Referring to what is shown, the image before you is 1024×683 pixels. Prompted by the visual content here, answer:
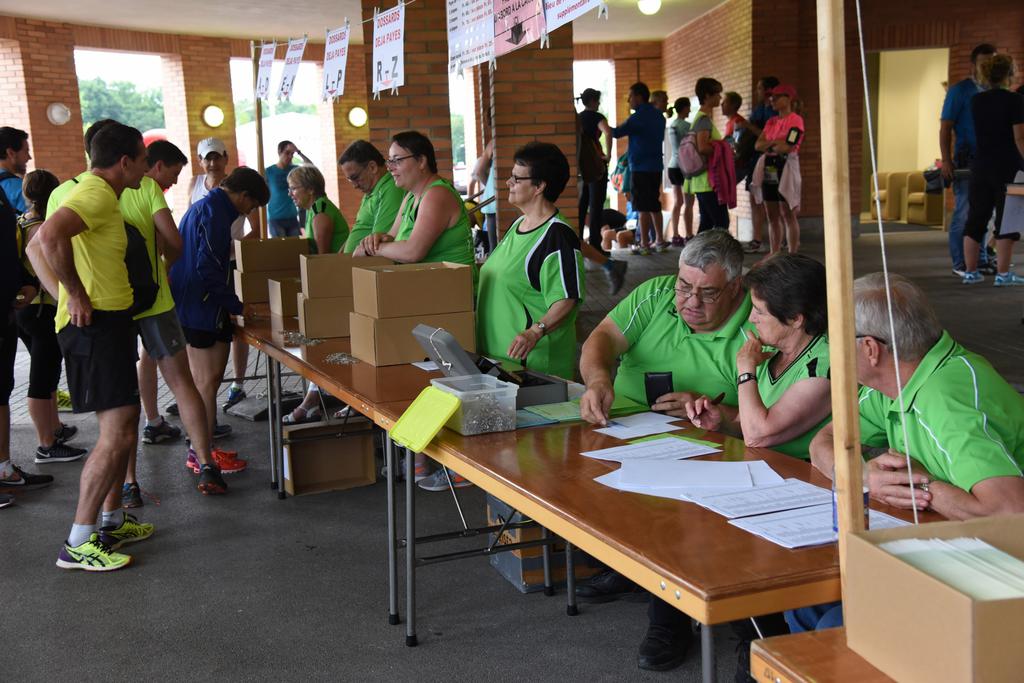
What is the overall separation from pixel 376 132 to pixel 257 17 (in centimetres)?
811

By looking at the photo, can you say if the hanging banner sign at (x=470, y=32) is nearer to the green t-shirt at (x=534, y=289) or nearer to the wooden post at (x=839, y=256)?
the green t-shirt at (x=534, y=289)

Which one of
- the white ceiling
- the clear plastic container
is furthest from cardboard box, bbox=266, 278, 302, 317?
the white ceiling

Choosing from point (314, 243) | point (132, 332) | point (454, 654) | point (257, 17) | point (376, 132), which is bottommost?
point (454, 654)

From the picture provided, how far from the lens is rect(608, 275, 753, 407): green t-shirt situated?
280cm

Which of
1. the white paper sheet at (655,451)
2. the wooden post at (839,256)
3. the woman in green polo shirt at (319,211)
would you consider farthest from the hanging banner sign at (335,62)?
the wooden post at (839,256)

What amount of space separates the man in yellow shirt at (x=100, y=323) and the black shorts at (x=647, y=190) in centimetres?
760

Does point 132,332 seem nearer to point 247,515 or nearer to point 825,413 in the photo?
point 247,515

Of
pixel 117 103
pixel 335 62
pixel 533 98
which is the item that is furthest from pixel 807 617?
pixel 117 103

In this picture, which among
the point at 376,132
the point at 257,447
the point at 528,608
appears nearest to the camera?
the point at 528,608

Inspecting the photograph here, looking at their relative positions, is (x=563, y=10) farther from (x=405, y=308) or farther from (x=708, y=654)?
(x=708, y=654)

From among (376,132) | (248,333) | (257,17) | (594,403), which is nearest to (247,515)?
(248,333)

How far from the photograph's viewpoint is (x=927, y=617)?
44.8 inches

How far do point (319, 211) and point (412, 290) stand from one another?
2.21 m

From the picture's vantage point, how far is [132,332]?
3635 millimetres
